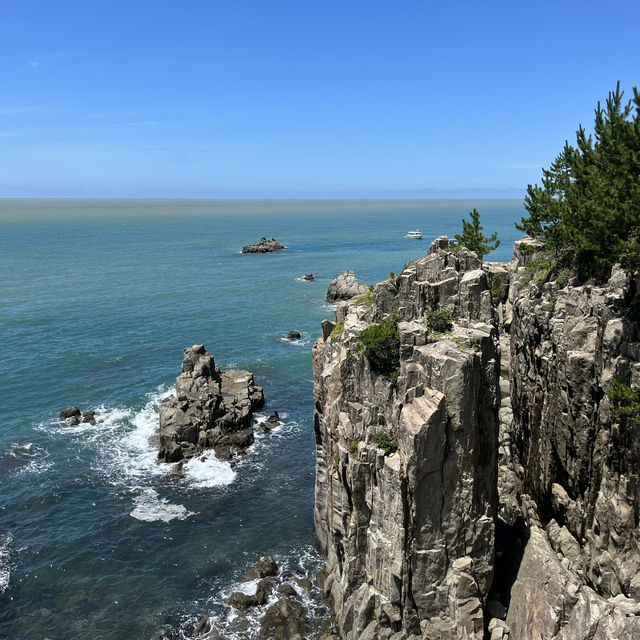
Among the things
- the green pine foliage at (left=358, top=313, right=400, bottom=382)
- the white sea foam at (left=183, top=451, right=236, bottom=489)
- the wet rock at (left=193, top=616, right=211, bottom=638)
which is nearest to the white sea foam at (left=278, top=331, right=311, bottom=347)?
the white sea foam at (left=183, top=451, right=236, bottom=489)

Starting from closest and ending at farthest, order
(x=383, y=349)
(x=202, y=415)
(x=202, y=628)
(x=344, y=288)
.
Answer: (x=383, y=349) → (x=202, y=628) → (x=202, y=415) → (x=344, y=288)

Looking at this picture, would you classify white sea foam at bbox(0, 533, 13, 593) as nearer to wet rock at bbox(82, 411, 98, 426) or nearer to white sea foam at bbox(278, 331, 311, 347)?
wet rock at bbox(82, 411, 98, 426)

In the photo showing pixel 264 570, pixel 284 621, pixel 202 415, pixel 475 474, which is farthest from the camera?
pixel 202 415

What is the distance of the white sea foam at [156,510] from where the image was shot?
51406mm

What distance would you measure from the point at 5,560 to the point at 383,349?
35947 millimetres

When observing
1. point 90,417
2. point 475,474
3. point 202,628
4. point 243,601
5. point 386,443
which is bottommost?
point 202,628

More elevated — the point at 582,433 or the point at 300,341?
the point at 582,433

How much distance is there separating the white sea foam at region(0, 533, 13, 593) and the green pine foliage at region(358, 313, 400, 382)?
33.4 m

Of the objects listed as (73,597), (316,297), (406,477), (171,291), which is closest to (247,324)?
(316,297)

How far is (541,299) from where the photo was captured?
41.1 m

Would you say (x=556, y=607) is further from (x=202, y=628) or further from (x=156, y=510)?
(x=156, y=510)

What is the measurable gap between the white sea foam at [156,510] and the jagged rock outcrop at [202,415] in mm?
6856

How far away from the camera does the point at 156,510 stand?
172 feet

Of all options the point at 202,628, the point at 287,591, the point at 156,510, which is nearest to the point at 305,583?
the point at 287,591
